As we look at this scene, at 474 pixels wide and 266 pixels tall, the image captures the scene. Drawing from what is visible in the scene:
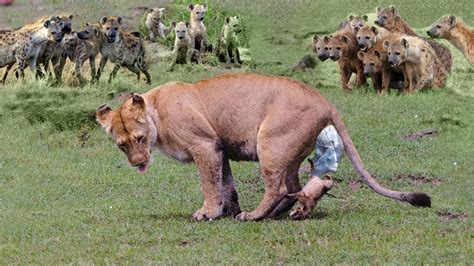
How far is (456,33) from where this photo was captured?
18.3m

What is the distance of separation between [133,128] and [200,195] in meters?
1.67

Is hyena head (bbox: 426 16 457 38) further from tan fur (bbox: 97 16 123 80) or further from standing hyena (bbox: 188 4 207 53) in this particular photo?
tan fur (bbox: 97 16 123 80)

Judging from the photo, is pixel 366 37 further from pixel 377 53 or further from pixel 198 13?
pixel 198 13

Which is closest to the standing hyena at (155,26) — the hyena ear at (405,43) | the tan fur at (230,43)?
the tan fur at (230,43)

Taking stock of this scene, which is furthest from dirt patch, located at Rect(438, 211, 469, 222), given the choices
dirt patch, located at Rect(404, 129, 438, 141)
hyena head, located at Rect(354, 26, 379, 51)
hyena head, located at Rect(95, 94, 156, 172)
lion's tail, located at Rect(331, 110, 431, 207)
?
hyena head, located at Rect(354, 26, 379, 51)

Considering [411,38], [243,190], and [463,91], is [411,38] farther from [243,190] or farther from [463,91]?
[243,190]

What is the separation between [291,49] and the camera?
19.5m

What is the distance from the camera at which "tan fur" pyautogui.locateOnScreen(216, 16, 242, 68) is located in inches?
759

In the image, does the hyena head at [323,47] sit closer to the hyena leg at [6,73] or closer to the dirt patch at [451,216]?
the hyena leg at [6,73]

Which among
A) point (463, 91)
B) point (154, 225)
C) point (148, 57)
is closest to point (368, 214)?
point (154, 225)

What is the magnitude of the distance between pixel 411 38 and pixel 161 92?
7785 mm

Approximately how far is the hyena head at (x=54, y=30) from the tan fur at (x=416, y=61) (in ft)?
15.4

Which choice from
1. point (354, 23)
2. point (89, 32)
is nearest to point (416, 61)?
point (354, 23)

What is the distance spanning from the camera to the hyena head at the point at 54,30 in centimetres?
1742
